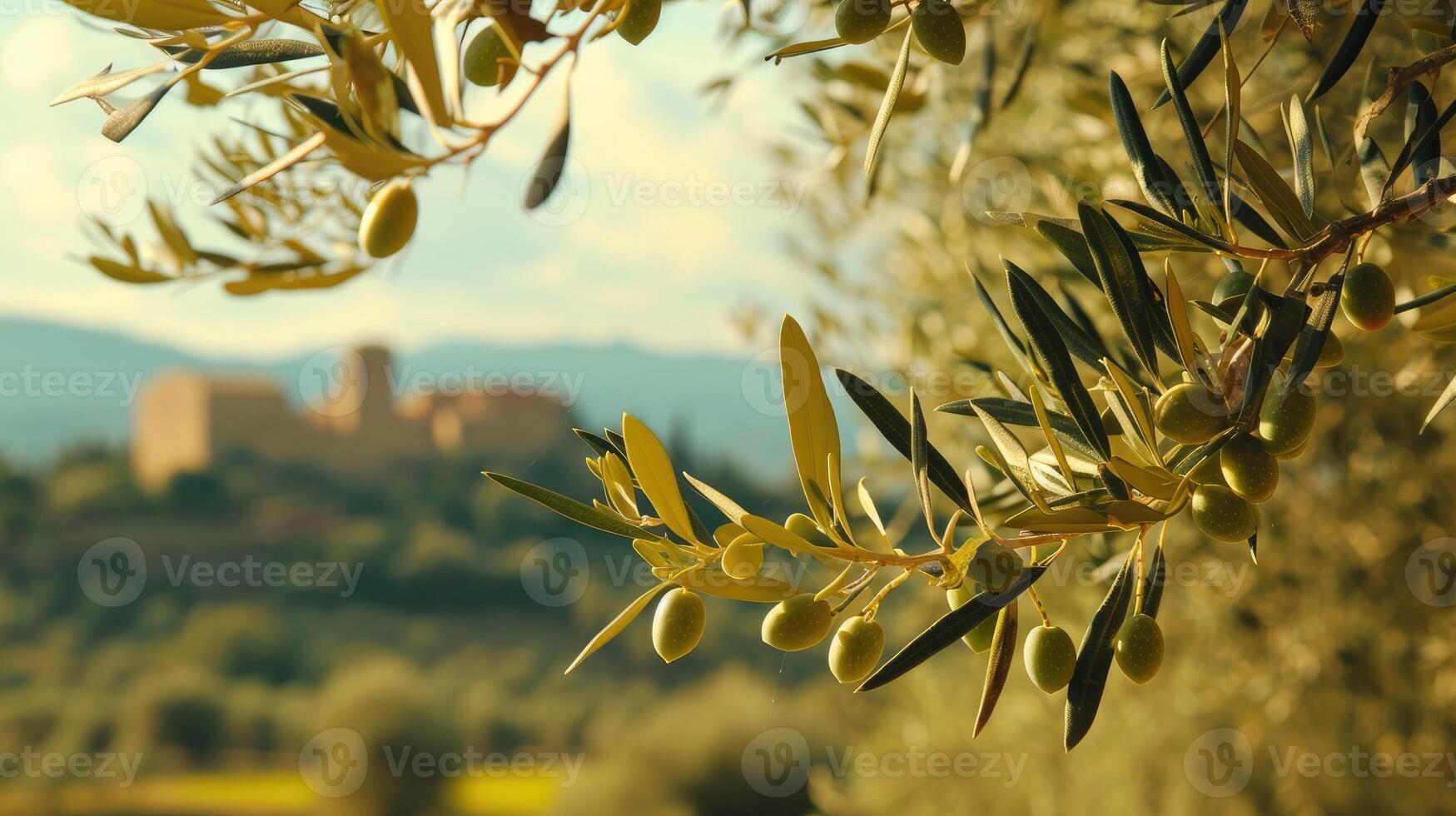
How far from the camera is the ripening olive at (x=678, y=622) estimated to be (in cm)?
32

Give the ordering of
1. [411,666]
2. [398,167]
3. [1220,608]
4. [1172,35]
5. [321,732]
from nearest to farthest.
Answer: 1. [398,167]
2. [1172,35]
3. [1220,608]
4. [321,732]
5. [411,666]

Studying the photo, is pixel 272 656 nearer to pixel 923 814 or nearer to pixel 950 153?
pixel 923 814

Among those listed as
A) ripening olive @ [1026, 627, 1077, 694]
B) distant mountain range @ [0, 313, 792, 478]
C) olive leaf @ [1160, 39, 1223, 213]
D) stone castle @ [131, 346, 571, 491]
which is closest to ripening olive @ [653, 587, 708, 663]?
ripening olive @ [1026, 627, 1077, 694]

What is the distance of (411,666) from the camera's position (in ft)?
19.3

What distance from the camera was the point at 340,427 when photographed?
Result: 21.6 ft

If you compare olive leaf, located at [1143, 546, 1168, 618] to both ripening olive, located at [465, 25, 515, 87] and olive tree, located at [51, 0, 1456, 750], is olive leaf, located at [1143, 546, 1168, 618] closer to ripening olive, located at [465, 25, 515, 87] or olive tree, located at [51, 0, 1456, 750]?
olive tree, located at [51, 0, 1456, 750]

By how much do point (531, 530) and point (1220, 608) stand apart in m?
5.04

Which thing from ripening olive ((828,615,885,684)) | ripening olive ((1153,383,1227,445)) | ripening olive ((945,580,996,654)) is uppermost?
ripening olive ((1153,383,1227,445))

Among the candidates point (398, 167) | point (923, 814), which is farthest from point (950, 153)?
point (923, 814)

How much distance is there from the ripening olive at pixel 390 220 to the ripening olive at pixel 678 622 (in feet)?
0.44

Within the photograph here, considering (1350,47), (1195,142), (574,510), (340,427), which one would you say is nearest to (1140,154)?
(1195,142)

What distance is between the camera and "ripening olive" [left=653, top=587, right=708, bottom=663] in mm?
317

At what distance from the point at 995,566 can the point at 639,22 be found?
20 centimetres

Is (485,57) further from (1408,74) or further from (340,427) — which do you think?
(340,427)
